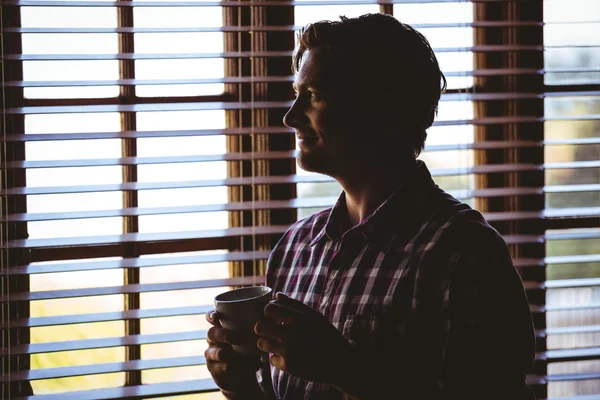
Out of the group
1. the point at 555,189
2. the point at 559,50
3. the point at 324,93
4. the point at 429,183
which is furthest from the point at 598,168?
the point at 324,93

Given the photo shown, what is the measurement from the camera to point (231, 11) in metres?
1.57

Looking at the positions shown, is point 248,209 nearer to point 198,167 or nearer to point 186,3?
point 198,167

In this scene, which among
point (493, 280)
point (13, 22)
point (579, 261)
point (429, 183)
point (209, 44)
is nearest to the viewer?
point (493, 280)

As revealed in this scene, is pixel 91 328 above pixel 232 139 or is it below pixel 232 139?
A: below

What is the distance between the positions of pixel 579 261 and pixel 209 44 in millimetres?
1134

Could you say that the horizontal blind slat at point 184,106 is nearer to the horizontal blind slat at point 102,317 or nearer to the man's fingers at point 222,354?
the horizontal blind slat at point 102,317

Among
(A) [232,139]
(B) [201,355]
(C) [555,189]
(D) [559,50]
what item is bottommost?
(B) [201,355]

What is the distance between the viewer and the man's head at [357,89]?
1193mm

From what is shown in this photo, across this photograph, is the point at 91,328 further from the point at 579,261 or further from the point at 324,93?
the point at 579,261

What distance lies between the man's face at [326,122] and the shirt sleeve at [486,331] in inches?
12.9

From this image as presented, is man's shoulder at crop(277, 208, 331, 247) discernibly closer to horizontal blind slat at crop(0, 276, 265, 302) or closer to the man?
the man

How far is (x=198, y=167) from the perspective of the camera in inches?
62.1

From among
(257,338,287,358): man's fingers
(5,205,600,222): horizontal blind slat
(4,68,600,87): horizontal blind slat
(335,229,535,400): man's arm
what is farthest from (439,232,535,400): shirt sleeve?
(4,68,600,87): horizontal blind slat

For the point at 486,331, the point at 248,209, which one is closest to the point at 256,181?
the point at 248,209
